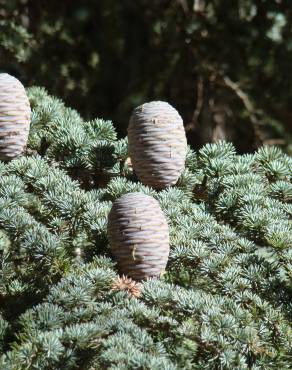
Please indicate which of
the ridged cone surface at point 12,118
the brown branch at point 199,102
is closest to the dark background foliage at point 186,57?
the brown branch at point 199,102

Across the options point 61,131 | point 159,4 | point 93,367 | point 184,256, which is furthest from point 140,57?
point 93,367

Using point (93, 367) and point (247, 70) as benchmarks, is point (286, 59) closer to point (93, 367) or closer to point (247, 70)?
point (247, 70)

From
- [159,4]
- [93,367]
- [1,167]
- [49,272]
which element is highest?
[159,4]

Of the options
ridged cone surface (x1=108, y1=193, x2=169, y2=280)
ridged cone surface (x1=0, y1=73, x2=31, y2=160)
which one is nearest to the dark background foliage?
ridged cone surface (x1=0, y1=73, x2=31, y2=160)

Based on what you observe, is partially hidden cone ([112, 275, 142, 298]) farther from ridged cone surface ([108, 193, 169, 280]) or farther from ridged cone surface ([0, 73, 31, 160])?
ridged cone surface ([0, 73, 31, 160])

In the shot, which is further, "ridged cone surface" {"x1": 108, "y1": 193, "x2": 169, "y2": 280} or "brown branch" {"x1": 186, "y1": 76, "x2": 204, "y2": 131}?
"brown branch" {"x1": 186, "y1": 76, "x2": 204, "y2": 131}

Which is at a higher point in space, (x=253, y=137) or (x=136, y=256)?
(x=253, y=137)
